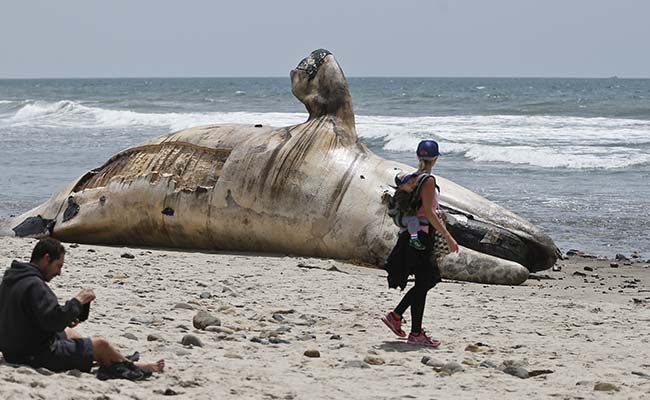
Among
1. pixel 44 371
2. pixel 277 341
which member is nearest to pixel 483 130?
pixel 277 341

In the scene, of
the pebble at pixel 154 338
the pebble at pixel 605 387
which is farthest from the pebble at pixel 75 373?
the pebble at pixel 605 387

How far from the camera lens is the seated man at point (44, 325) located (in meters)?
4.79

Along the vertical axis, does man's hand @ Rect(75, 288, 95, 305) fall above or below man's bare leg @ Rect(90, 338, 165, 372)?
above

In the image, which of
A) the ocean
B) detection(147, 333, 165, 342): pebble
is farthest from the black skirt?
the ocean

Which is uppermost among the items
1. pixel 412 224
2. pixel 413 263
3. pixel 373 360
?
pixel 412 224

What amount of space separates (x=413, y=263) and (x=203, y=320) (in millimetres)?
1331

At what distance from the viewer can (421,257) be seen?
625cm

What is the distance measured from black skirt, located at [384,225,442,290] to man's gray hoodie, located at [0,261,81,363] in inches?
84.5

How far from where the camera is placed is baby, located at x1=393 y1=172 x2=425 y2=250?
20.3 feet

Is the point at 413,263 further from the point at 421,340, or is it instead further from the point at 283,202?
the point at 283,202

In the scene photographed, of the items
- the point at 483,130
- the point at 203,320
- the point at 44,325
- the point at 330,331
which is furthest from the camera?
the point at 483,130

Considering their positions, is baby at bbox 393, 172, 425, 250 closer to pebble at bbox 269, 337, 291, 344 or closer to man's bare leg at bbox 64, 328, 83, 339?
pebble at bbox 269, 337, 291, 344

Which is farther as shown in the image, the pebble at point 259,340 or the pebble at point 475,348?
the pebble at point 475,348

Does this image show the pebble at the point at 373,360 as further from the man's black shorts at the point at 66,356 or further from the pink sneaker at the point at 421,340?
the man's black shorts at the point at 66,356
